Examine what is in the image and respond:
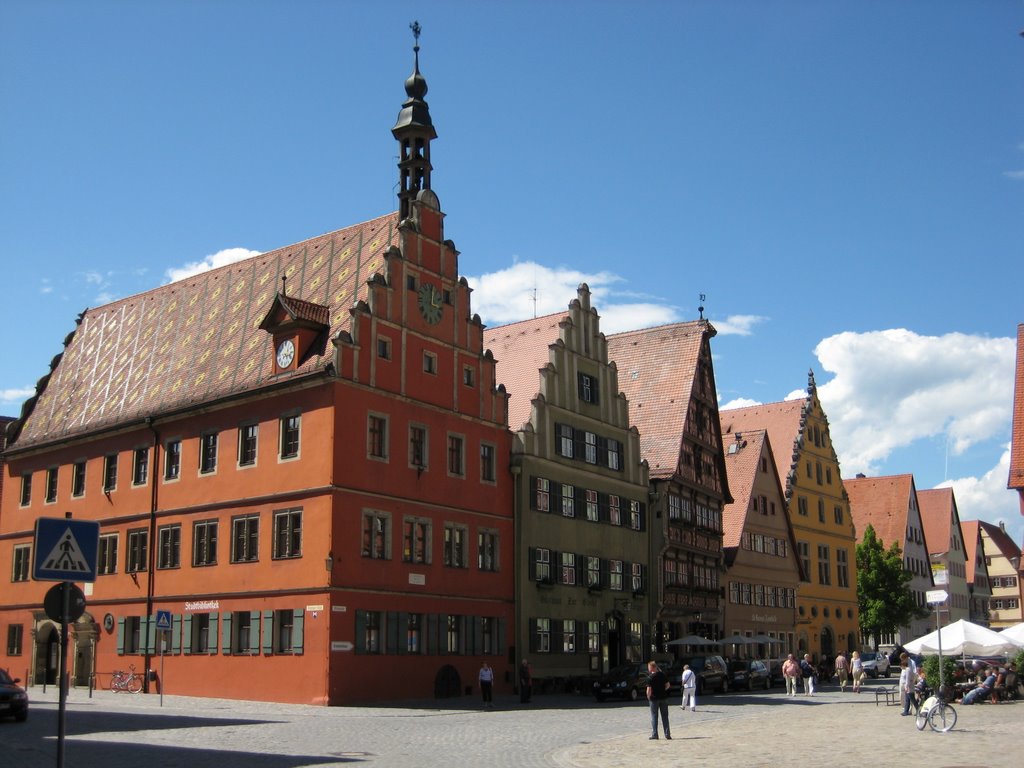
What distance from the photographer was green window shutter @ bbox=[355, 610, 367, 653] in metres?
37.0

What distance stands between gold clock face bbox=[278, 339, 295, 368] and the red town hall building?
0.08 meters

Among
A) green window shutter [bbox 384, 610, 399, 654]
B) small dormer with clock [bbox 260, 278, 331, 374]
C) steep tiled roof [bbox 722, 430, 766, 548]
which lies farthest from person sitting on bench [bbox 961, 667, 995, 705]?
steep tiled roof [bbox 722, 430, 766, 548]

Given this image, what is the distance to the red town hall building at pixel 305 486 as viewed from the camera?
123ft

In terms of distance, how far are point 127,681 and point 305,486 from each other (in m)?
11.0

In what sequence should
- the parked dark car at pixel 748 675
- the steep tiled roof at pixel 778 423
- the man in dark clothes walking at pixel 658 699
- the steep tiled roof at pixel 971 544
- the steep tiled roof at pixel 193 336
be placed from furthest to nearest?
the steep tiled roof at pixel 971 544
the steep tiled roof at pixel 778 423
the parked dark car at pixel 748 675
the steep tiled roof at pixel 193 336
the man in dark clothes walking at pixel 658 699

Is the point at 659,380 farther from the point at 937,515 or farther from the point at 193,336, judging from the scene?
the point at 937,515

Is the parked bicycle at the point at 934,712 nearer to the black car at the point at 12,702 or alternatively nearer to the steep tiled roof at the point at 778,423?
the black car at the point at 12,702

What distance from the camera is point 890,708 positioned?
117 feet

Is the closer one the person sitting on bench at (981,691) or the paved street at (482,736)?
the paved street at (482,736)

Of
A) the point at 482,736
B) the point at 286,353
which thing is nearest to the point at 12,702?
the point at 482,736

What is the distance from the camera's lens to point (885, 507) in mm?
94938

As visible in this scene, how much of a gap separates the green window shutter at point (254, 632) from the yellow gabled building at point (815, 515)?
41684 millimetres

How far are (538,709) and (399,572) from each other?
6858 mm

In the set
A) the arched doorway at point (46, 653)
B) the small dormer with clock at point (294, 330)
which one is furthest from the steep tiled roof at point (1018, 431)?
the arched doorway at point (46, 653)
